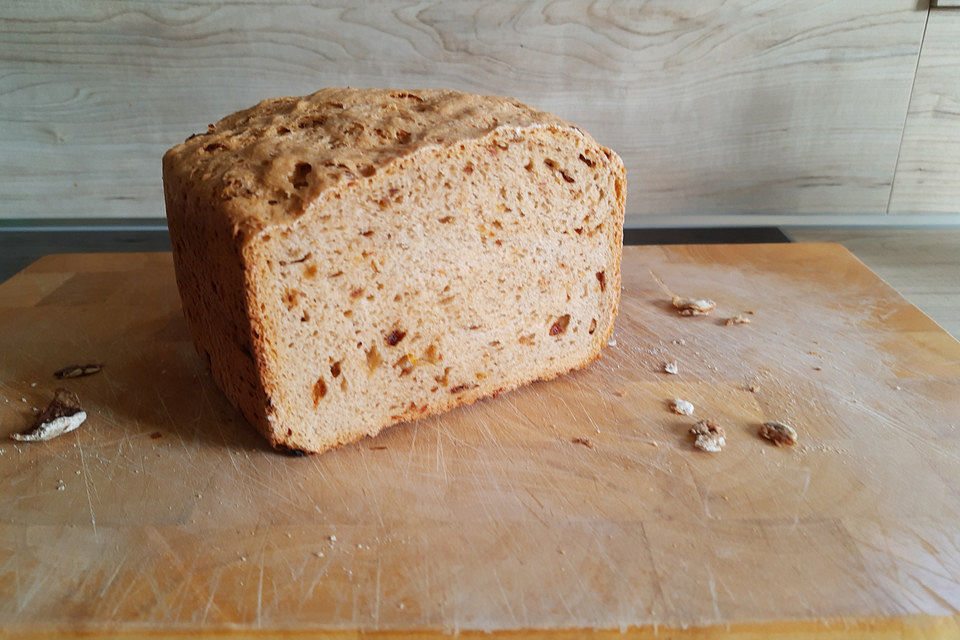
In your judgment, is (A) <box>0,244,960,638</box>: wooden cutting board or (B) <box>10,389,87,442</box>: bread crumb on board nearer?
(A) <box>0,244,960,638</box>: wooden cutting board

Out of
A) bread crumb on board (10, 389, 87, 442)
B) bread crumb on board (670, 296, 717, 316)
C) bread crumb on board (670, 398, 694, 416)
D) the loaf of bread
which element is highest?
the loaf of bread

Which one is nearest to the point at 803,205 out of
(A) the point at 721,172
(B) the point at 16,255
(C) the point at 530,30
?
(A) the point at 721,172

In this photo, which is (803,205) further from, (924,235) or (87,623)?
(87,623)

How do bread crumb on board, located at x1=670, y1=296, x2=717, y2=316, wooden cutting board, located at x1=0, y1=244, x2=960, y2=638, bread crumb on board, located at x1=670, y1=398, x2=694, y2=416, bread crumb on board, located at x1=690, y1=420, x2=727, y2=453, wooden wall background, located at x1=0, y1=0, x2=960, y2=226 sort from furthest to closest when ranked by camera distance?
wooden wall background, located at x1=0, y1=0, x2=960, y2=226, bread crumb on board, located at x1=670, y1=296, x2=717, y2=316, bread crumb on board, located at x1=670, y1=398, x2=694, y2=416, bread crumb on board, located at x1=690, y1=420, x2=727, y2=453, wooden cutting board, located at x1=0, y1=244, x2=960, y2=638

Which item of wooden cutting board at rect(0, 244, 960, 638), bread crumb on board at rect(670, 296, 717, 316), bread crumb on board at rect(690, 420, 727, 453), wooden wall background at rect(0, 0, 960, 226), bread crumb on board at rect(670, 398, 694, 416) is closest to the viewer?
wooden cutting board at rect(0, 244, 960, 638)

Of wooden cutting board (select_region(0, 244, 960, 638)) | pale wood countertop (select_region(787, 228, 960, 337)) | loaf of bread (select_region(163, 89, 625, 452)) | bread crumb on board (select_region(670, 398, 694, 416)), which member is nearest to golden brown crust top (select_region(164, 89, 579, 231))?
loaf of bread (select_region(163, 89, 625, 452))

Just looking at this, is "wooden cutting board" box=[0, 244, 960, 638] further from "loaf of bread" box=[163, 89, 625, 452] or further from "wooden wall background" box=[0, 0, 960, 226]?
"wooden wall background" box=[0, 0, 960, 226]
